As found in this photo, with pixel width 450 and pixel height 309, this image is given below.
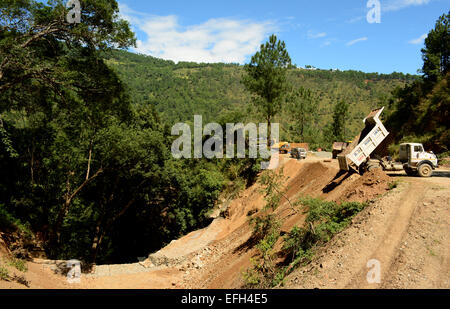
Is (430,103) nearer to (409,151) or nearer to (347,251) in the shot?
(409,151)

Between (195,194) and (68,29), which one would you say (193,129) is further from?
(68,29)

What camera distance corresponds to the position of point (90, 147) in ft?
54.4

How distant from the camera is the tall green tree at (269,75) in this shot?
26484mm

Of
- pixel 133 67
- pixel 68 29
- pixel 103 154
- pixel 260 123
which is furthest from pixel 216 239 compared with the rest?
pixel 133 67

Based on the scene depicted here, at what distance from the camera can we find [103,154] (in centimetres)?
1703

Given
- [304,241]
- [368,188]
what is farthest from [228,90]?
[304,241]

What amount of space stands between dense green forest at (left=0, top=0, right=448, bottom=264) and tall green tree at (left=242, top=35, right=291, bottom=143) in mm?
3992

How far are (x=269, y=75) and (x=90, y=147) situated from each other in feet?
58.3

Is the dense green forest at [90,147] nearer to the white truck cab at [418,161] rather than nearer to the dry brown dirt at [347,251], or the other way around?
the dry brown dirt at [347,251]

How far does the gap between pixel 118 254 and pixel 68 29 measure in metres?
19.1

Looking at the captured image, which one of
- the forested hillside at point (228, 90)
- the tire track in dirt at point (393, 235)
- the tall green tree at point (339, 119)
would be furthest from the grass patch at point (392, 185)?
the forested hillside at point (228, 90)

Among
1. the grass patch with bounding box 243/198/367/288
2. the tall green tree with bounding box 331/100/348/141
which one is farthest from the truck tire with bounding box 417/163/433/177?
the tall green tree with bounding box 331/100/348/141

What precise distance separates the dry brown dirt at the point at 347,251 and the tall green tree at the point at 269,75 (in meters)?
11.8

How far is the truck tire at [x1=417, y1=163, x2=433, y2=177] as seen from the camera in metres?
12.5
